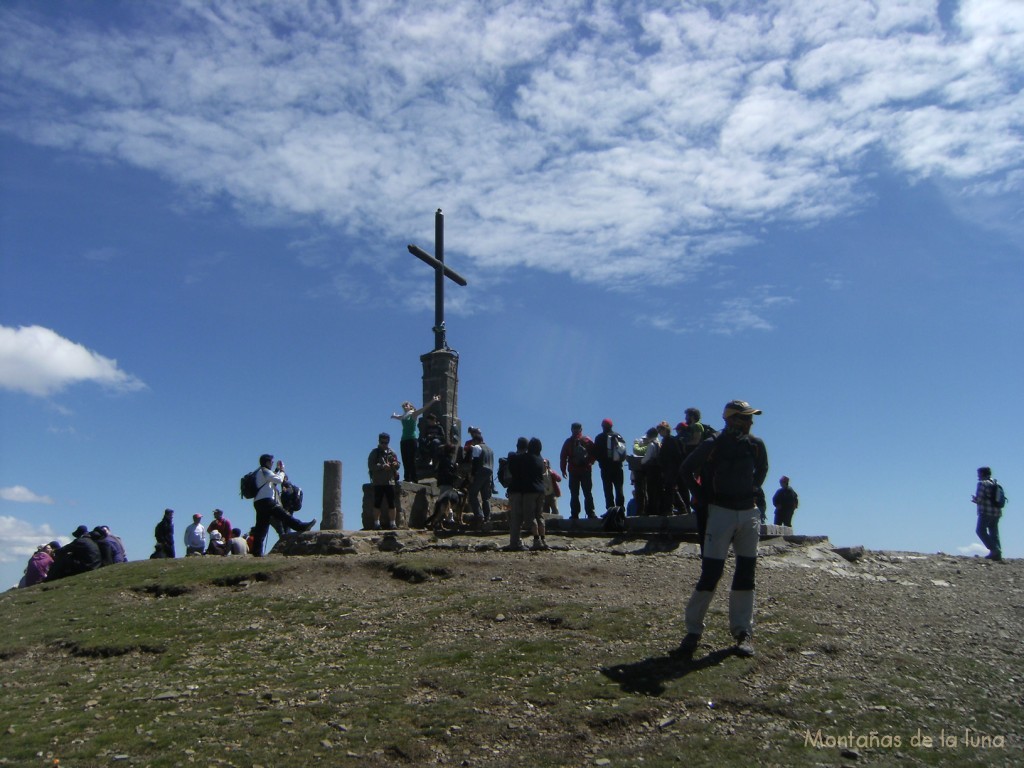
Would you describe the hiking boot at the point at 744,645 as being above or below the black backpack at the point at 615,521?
below

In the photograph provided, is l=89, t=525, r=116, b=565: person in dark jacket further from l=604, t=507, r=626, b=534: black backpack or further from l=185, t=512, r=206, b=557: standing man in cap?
l=604, t=507, r=626, b=534: black backpack

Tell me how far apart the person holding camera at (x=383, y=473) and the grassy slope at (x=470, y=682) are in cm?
448

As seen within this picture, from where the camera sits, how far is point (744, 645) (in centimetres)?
718

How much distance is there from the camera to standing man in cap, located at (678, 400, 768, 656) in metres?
7.21

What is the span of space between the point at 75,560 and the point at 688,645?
33.3 feet

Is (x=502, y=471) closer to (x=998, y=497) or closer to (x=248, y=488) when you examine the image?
(x=248, y=488)

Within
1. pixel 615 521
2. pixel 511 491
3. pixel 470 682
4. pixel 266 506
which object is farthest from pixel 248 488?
pixel 470 682

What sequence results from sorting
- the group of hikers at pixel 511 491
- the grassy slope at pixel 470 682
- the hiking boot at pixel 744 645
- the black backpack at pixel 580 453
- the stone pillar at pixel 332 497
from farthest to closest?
the stone pillar at pixel 332 497, the black backpack at pixel 580 453, the group of hikers at pixel 511 491, the hiking boot at pixel 744 645, the grassy slope at pixel 470 682

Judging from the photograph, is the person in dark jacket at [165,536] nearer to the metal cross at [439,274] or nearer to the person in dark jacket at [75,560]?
the person in dark jacket at [75,560]

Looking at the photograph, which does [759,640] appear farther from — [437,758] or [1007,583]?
[1007,583]

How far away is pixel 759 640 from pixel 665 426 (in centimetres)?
614

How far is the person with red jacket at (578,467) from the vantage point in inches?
579

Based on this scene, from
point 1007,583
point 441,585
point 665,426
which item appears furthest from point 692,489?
point 1007,583

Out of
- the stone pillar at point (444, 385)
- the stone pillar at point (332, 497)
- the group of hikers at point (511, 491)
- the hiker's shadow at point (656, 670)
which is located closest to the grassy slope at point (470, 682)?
the hiker's shadow at point (656, 670)
